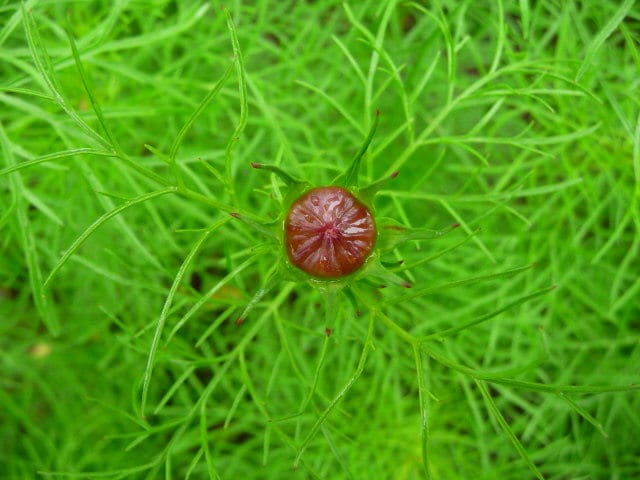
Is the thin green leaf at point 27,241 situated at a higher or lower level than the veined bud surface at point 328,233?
lower

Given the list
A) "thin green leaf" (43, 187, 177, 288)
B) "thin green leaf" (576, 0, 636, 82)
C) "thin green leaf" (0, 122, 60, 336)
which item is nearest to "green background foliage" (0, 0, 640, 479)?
"thin green leaf" (0, 122, 60, 336)

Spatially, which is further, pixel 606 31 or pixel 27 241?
pixel 27 241

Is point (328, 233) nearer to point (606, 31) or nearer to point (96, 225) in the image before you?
point (96, 225)

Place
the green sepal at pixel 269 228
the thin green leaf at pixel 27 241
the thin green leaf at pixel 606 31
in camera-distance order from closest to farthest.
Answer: the green sepal at pixel 269 228
the thin green leaf at pixel 606 31
the thin green leaf at pixel 27 241

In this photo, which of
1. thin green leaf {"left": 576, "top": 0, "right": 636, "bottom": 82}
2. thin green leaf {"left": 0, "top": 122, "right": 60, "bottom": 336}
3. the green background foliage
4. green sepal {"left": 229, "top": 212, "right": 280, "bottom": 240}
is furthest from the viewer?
the green background foliage

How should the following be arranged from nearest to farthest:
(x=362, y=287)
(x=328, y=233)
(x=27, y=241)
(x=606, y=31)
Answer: (x=328, y=233) → (x=606, y=31) → (x=27, y=241) → (x=362, y=287)

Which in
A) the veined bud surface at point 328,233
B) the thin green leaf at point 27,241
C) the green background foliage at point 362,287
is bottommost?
the green background foliage at point 362,287

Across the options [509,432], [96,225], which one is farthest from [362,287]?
[96,225]

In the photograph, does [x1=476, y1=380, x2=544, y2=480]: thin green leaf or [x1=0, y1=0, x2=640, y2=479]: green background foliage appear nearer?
[x1=476, y1=380, x2=544, y2=480]: thin green leaf

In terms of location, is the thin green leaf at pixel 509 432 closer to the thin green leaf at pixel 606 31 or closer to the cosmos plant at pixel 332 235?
the cosmos plant at pixel 332 235

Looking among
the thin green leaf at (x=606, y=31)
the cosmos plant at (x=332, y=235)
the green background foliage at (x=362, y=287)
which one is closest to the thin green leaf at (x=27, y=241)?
the green background foliage at (x=362, y=287)

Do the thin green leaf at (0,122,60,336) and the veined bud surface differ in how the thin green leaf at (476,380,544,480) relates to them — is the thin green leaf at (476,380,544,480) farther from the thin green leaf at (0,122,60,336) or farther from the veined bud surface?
the thin green leaf at (0,122,60,336)
